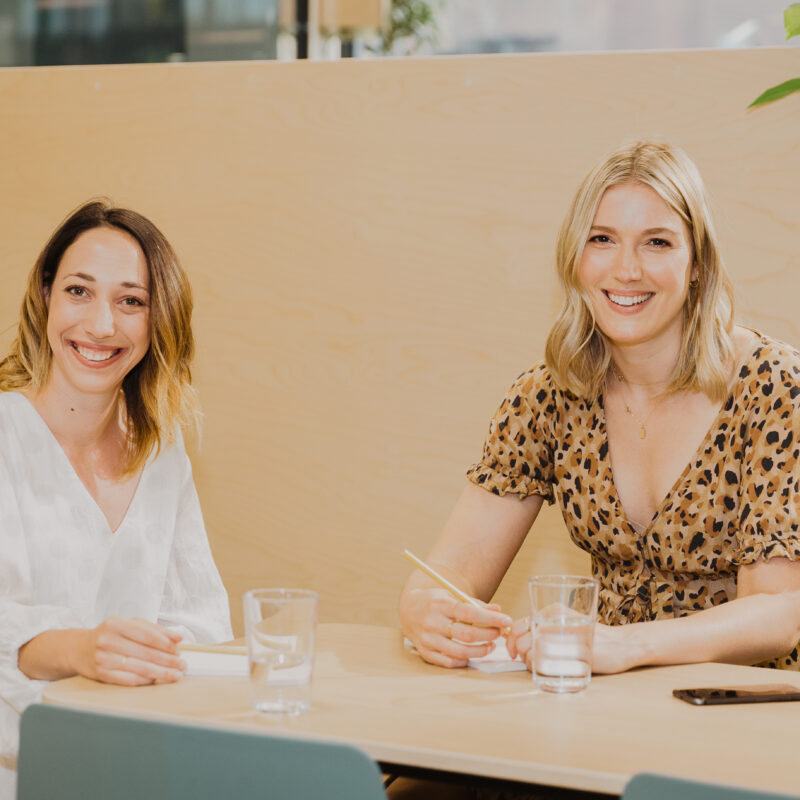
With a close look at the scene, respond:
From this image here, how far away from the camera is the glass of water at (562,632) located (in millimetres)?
1199

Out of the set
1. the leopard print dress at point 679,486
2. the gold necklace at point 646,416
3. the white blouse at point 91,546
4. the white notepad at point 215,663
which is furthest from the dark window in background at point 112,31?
the white notepad at point 215,663

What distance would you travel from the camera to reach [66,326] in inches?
68.7

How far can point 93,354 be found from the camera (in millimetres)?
1737

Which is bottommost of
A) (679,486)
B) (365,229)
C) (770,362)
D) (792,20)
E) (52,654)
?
(52,654)

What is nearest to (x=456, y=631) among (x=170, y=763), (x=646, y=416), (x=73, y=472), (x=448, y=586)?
(x=448, y=586)

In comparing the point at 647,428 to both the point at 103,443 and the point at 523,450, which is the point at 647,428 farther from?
the point at 103,443

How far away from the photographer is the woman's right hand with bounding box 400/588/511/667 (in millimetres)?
1312

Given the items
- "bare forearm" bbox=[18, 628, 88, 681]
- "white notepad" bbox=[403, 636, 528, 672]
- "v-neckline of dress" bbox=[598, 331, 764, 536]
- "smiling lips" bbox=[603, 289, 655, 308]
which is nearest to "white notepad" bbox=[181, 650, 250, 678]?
"bare forearm" bbox=[18, 628, 88, 681]

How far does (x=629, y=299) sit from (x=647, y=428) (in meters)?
0.20

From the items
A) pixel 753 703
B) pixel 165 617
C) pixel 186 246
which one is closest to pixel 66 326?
pixel 165 617

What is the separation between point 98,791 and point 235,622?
148cm

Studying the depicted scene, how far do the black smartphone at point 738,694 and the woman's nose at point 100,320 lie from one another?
3.19 ft

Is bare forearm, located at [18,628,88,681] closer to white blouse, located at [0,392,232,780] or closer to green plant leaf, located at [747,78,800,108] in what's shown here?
white blouse, located at [0,392,232,780]

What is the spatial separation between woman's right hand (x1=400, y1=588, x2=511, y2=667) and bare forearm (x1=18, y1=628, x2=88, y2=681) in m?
0.39
